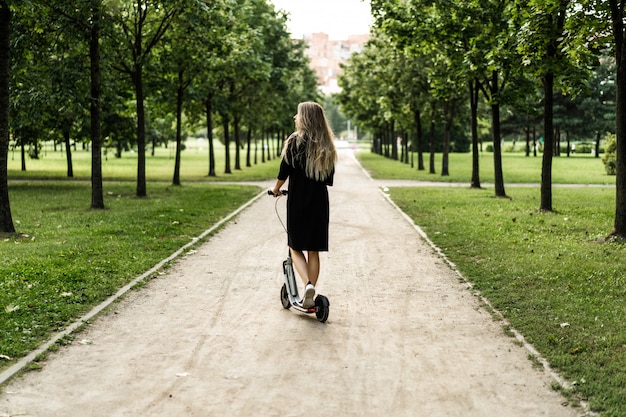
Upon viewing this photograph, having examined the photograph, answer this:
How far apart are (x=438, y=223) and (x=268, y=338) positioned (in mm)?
9193

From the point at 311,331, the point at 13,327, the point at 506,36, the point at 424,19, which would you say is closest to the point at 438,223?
the point at 506,36

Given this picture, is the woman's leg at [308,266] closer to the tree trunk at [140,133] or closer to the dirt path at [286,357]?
the dirt path at [286,357]

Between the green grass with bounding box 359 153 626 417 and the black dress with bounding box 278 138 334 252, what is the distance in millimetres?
2035

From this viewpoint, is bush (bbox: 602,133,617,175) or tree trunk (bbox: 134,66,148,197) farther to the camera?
bush (bbox: 602,133,617,175)

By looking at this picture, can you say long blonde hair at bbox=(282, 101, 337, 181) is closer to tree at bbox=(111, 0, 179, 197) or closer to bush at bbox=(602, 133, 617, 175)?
tree at bbox=(111, 0, 179, 197)

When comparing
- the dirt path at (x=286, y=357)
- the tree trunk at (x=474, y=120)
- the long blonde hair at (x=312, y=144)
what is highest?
the tree trunk at (x=474, y=120)

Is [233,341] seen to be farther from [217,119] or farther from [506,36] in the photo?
[217,119]

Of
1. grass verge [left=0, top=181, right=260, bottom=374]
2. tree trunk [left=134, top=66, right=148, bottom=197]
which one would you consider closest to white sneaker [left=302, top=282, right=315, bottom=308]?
grass verge [left=0, top=181, right=260, bottom=374]

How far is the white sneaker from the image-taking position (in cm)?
684

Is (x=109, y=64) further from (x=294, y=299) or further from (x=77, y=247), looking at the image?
(x=294, y=299)

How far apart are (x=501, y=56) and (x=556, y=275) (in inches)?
315

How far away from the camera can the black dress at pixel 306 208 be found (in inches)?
273

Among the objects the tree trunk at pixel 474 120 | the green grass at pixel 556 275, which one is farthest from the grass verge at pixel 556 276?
the tree trunk at pixel 474 120

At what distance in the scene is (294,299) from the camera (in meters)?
7.16
